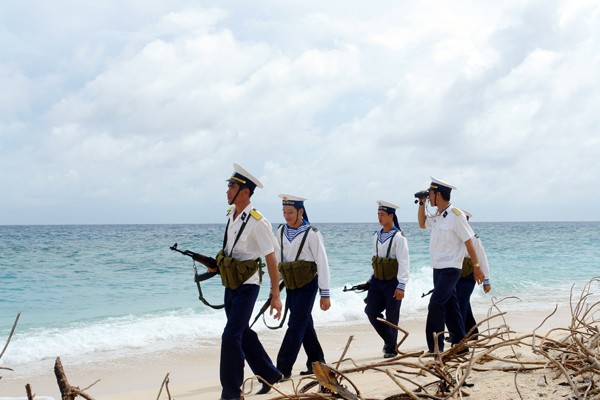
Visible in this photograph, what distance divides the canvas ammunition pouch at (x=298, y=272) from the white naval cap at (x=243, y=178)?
0.97 meters

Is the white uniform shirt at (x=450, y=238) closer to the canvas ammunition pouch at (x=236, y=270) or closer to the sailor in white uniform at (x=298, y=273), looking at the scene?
the sailor in white uniform at (x=298, y=273)

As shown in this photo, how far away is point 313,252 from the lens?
230 inches

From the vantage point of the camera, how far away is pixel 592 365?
2605 millimetres

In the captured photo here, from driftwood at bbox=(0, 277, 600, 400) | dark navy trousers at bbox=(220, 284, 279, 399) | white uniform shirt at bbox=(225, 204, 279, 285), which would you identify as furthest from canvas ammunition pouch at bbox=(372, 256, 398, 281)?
driftwood at bbox=(0, 277, 600, 400)

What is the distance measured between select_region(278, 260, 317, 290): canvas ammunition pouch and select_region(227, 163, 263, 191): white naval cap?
97 cm

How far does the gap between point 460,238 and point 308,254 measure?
1436mm

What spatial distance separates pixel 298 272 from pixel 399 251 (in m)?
1.68

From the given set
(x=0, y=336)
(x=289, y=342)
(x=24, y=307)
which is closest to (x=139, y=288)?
(x=24, y=307)

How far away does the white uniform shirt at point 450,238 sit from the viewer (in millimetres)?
5980

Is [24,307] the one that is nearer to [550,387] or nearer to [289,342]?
Result: [289,342]

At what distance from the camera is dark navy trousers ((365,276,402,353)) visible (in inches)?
279

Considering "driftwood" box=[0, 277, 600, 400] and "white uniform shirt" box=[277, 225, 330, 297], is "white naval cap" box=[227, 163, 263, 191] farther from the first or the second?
"driftwood" box=[0, 277, 600, 400]

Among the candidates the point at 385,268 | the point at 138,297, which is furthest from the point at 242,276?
the point at 138,297

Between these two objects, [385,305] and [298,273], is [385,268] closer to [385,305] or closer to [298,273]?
[385,305]
